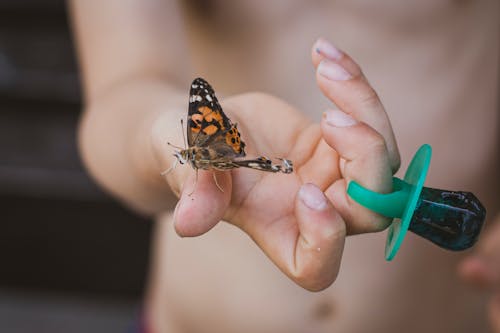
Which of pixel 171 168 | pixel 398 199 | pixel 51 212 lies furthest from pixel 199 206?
pixel 51 212

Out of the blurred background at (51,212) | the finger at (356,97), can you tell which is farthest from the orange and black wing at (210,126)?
the blurred background at (51,212)

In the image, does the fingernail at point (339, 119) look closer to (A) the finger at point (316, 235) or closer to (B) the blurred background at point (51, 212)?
(A) the finger at point (316, 235)

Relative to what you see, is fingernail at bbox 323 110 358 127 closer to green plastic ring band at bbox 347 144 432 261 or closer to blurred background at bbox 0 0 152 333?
green plastic ring band at bbox 347 144 432 261

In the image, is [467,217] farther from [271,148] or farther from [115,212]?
[115,212]

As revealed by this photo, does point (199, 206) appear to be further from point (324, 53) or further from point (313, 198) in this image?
point (324, 53)

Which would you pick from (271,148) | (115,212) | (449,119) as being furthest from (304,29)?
(115,212)

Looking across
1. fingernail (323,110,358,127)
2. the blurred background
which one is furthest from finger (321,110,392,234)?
the blurred background
